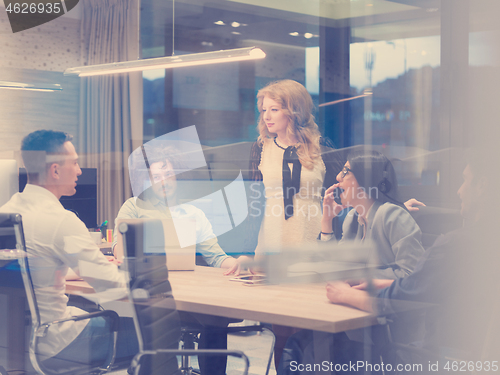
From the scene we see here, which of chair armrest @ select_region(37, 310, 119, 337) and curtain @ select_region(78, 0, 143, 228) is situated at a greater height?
curtain @ select_region(78, 0, 143, 228)

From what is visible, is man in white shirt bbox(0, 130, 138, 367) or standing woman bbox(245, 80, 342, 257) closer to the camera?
man in white shirt bbox(0, 130, 138, 367)

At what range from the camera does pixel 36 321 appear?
1.93 m

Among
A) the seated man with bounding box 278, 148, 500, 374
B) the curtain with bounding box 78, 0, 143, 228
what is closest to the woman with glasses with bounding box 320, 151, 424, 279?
the seated man with bounding box 278, 148, 500, 374

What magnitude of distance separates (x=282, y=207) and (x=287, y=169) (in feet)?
0.64

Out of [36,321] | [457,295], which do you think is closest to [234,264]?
[36,321]

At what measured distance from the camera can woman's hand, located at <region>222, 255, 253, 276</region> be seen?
230 centimetres

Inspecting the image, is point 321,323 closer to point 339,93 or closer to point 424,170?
point 424,170

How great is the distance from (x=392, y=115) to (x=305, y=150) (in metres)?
1.02

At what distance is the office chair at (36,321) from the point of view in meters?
1.93

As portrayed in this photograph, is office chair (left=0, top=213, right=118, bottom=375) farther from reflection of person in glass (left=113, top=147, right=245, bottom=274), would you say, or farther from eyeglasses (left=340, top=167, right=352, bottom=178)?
eyeglasses (left=340, top=167, right=352, bottom=178)

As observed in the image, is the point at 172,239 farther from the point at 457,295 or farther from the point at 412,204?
the point at 457,295

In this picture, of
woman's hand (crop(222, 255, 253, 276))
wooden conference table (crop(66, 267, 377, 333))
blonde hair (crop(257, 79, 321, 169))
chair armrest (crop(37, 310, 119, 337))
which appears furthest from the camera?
blonde hair (crop(257, 79, 321, 169))

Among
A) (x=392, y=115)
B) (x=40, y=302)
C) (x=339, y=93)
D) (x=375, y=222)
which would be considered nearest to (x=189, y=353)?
(x=40, y=302)

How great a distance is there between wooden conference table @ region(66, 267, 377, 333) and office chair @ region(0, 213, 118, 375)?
144mm
